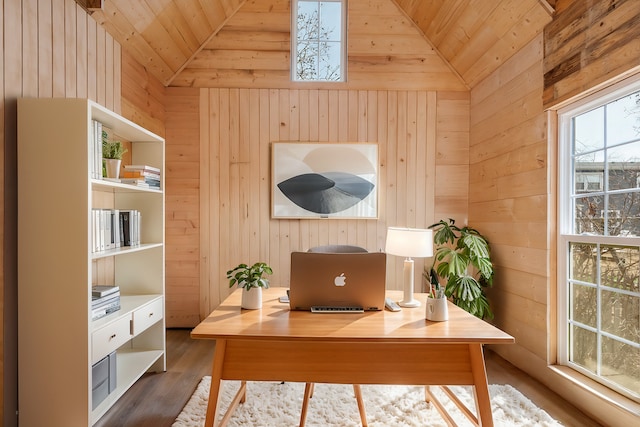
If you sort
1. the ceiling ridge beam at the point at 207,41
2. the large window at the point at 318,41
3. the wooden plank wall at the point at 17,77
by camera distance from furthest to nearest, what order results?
the large window at the point at 318,41 < the ceiling ridge beam at the point at 207,41 < the wooden plank wall at the point at 17,77

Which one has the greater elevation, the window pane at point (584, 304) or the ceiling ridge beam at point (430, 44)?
the ceiling ridge beam at point (430, 44)

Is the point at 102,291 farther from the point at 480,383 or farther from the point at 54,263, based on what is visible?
the point at 480,383

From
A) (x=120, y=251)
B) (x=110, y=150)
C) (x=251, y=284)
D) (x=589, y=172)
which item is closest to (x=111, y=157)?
(x=110, y=150)

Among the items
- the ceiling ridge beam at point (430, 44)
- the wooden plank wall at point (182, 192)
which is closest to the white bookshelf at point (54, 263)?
the wooden plank wall at point (182, 192)

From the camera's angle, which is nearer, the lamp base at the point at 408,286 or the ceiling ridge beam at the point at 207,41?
the lamp base at the point at 408,286

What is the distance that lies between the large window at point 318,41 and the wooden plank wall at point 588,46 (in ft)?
5.97

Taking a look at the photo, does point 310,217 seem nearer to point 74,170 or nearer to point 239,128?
point 239,128

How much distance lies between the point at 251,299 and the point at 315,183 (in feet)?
6.31

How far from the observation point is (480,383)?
5.14 feet

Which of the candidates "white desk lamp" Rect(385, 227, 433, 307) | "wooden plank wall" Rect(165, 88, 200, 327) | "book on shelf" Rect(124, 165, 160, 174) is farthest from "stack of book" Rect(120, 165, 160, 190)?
"white desk lamp" Rect(385, 227, 433, 307)

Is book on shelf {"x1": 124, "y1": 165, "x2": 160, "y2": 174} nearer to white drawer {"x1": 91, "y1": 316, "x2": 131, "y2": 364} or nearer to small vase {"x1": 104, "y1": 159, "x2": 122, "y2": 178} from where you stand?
small vase {"x1": 104, "y1": 159, "x2": 122, "y2": 178}

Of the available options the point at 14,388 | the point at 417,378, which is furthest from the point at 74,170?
the point at 417,378

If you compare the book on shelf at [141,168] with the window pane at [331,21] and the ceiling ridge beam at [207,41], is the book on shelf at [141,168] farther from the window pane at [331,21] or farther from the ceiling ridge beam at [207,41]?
the window pane at [331,21]

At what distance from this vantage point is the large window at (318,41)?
12.1ft
